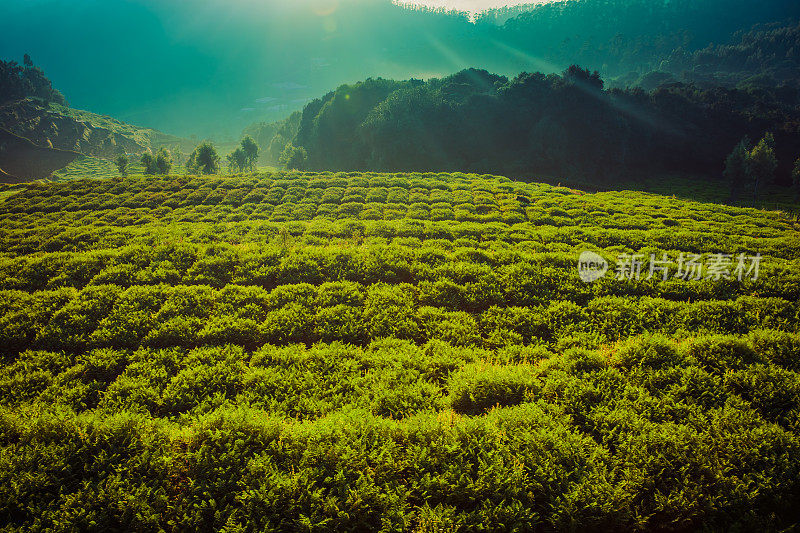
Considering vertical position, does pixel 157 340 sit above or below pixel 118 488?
above

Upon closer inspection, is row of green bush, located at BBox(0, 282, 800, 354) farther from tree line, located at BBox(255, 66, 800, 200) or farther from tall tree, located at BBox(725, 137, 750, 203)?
tall tree, located at BBox(725, 137, 750, 203)

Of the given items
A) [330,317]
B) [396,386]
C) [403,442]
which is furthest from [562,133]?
[403,442]

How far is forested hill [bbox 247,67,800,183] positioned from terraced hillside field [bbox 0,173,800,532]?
50942mm

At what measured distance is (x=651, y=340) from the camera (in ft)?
27.3

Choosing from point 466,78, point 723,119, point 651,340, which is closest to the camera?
point 651,340

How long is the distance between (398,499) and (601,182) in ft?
Result: 221

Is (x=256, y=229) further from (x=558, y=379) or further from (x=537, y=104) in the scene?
(x=537, y=104)

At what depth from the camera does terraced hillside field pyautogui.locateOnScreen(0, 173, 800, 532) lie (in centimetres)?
495

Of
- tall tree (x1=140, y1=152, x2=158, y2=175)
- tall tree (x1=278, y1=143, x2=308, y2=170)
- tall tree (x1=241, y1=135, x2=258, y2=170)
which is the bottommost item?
tall tree (x1=140, y1=152, x2=158, y2=175)

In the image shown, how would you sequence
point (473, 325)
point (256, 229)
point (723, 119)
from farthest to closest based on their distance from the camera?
point (723, 119)
point (256, 229)
point (473, 325)

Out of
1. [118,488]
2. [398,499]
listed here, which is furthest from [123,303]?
[398,499]

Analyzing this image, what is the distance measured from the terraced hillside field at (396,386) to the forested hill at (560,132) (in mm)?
50942

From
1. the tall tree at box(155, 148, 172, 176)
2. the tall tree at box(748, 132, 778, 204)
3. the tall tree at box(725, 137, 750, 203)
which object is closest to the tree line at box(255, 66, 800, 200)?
the tall tree at box(725, 137, 750, 203)

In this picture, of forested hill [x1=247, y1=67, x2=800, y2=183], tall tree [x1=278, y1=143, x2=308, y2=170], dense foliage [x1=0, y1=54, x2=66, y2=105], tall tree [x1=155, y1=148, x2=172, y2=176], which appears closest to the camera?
forested hill [x1=247, y1=67, x2=800, y2=183]
